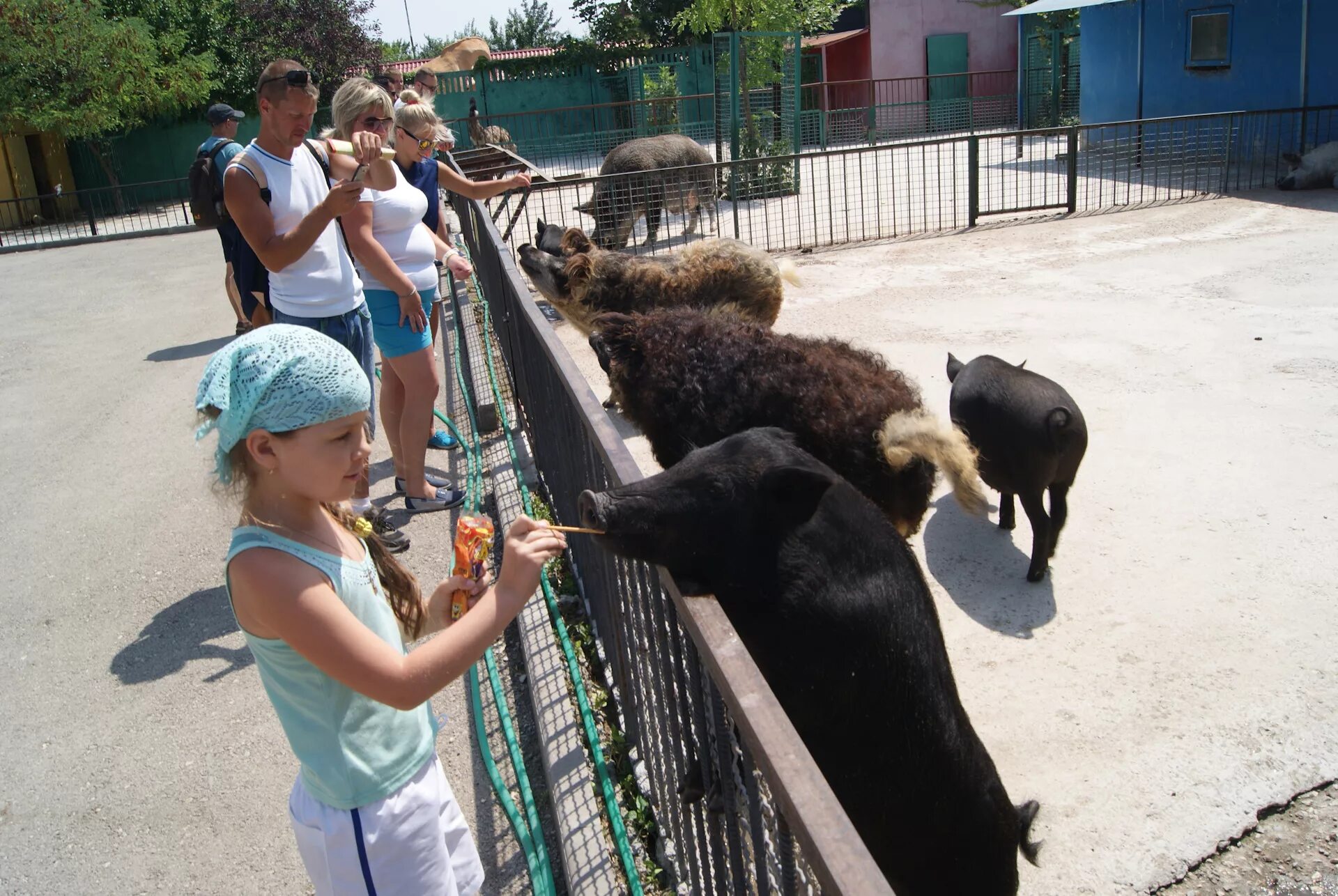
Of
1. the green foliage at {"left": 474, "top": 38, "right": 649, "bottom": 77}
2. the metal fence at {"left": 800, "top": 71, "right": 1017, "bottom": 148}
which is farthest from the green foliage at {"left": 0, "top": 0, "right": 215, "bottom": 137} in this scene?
the metal fence at {"left": 800, "top": 71, "right": 1017, "bottom": 148}

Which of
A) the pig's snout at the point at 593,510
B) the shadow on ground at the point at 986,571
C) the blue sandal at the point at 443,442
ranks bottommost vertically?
the shadow on ground at the point at 986,571

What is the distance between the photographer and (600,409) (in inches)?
121

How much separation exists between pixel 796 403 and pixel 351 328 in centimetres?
201

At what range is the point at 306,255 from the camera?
13.9 feet

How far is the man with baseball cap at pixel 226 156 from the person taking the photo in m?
5.77

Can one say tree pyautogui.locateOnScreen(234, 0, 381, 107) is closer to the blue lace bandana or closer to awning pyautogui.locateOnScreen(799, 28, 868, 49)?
awning pyautogui.locateOnScreen(799, 28, 868, 49)

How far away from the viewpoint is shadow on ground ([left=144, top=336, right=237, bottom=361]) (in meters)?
10.2

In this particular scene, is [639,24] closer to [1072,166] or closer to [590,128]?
[590,128]

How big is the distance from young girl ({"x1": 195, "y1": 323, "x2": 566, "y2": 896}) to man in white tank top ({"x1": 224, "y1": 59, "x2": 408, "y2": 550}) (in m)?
1.96

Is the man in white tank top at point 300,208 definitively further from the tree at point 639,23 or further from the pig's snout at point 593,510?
the tree at point 639,23

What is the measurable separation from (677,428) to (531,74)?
113 feet

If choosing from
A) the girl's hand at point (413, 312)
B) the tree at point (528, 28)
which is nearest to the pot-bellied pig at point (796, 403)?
the girl's hand at point (413, 312)

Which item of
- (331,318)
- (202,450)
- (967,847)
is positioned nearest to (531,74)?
(202,450)

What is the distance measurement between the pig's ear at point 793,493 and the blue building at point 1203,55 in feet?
57.0
